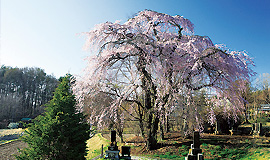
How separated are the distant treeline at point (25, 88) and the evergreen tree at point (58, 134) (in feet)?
107

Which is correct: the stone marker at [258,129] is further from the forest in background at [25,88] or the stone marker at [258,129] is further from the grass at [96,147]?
the forest in background at [25,88]

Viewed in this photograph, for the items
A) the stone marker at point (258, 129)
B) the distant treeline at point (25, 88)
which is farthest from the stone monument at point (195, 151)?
the distant treeline at point (25, 88)

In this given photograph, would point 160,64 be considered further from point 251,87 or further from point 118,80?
point 251,87

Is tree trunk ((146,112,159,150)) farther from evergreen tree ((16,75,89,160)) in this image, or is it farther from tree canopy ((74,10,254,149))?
evergreen tree ((16,75,89,160))

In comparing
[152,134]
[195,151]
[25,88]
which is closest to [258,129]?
[152,134]

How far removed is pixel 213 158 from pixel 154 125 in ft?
10.5

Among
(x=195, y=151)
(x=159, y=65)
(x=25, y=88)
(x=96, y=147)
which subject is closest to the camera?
(x=195, y=151)

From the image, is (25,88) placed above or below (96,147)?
above

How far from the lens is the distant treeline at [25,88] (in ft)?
121

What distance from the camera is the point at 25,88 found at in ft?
134

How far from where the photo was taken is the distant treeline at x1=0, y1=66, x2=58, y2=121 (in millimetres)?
36750

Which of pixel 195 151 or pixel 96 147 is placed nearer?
pixel 195 151

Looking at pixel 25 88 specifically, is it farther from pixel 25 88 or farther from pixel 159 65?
pixel 159 65

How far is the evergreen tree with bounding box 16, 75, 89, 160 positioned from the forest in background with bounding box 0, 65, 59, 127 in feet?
107
